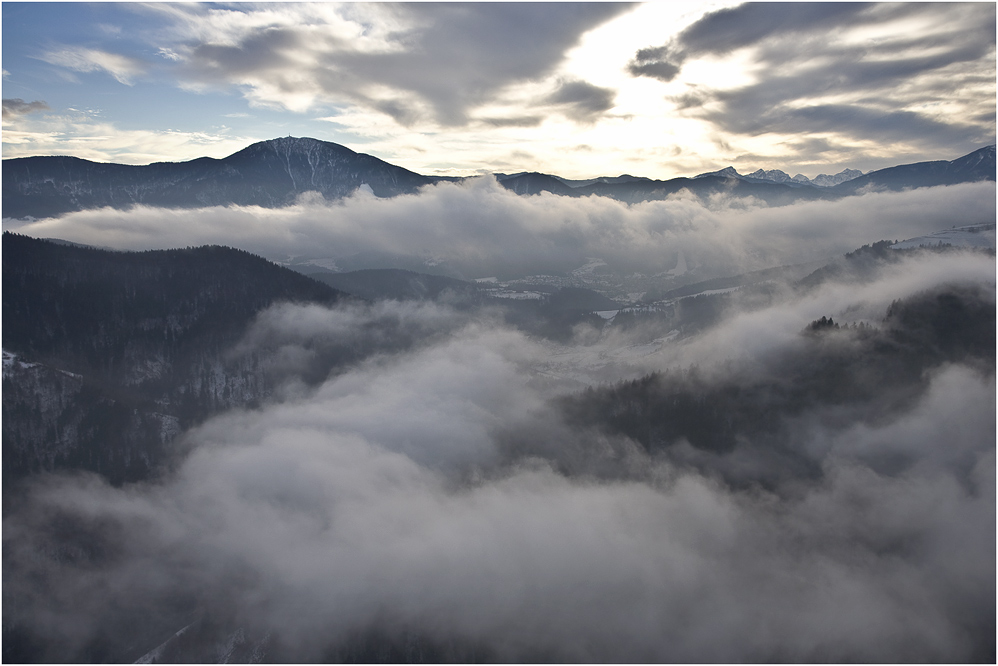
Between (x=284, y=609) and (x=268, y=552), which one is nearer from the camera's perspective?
(x=284, y=609)

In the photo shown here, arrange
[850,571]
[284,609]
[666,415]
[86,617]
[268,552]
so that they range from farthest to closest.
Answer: [666,415] < [268,552] < [284,609] < [86,617] < [850,571]

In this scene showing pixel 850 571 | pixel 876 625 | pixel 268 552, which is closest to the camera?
pixel 876 625

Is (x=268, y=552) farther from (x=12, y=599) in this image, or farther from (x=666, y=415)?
(x=666, y=415)

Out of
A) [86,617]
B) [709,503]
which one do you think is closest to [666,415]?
[709,503]

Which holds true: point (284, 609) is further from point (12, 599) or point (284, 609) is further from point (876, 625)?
point (876, 625)

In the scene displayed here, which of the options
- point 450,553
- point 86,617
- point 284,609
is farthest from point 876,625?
point 86,617

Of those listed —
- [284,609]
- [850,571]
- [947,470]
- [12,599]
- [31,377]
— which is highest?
[31,377]

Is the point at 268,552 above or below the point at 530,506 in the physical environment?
below

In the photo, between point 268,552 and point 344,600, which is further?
point 268,552

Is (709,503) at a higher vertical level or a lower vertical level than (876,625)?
higher
